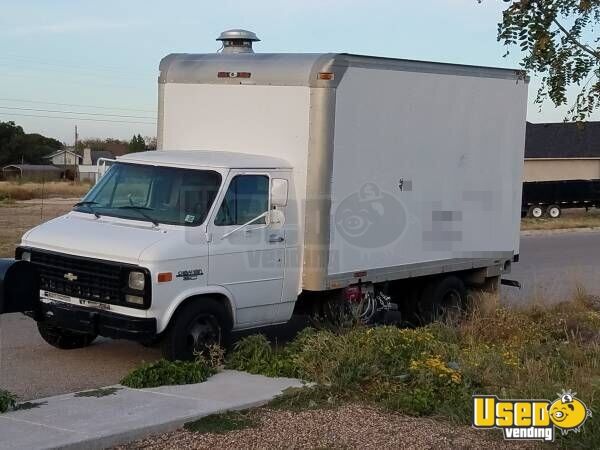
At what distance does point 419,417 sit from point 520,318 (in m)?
3.70

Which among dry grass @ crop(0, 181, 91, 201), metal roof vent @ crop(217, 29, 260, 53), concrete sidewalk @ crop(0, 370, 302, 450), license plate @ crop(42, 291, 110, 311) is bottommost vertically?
dry grass @ crop(0, 181, 91, 201)

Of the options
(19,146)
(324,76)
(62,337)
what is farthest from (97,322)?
(19,146)

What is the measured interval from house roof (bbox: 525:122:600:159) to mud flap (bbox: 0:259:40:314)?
54627 mm

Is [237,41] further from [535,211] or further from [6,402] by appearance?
[535,211]

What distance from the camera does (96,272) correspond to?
881 cm

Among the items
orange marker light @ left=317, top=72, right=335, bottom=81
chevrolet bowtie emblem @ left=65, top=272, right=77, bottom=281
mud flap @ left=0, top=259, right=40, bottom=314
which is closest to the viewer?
mud flap @ left=0, top=259, right=40, bottom=314

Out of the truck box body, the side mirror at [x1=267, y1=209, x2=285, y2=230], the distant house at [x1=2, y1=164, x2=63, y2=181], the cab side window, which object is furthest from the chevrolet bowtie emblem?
the distant house at [x1=2, y1=164, x2=63, y2=181]

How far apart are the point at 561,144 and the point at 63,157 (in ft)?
202

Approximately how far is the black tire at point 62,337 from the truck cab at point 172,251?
0.07 ft

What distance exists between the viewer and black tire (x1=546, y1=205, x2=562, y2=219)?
3941 cm

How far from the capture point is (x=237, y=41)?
11000 millimetres

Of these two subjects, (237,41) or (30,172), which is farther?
(30,172)

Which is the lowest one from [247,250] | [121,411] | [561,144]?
[121,411]

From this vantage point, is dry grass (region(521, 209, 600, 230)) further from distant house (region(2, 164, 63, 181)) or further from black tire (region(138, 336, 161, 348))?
distant house (region(2, 164, 63, 181))
